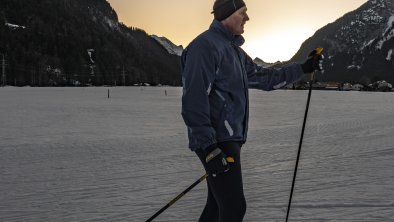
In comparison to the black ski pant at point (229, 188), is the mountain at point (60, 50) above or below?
above

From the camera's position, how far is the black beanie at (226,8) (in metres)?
2.62

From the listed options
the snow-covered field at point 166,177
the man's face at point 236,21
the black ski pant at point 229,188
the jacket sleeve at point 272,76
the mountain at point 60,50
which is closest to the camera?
the black ski pant at point 229,188

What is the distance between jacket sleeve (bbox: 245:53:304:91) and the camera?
3123mm

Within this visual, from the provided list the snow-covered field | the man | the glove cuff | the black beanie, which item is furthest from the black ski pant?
the snow-covered field

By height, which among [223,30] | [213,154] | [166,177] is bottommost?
[166,177]

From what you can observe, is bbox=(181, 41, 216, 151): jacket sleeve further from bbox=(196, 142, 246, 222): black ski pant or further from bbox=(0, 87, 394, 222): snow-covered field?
bbox=(0, 87, 394, 222): snow-covered field

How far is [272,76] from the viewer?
3.14m

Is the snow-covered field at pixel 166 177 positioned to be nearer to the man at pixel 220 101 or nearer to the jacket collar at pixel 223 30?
the man at pixel 220 101

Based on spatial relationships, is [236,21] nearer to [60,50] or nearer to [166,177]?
[166,177]

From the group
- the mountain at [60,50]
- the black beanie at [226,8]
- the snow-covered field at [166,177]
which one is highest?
the mountain at [60,50]

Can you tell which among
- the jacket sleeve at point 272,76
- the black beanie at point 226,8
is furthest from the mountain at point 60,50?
the black beanie at point 226,8

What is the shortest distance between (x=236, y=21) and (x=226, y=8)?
3.8 inches

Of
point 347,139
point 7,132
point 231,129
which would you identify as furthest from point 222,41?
point 7,132

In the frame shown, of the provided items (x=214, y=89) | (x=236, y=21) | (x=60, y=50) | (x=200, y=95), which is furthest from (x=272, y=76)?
(x=60, y=50)
